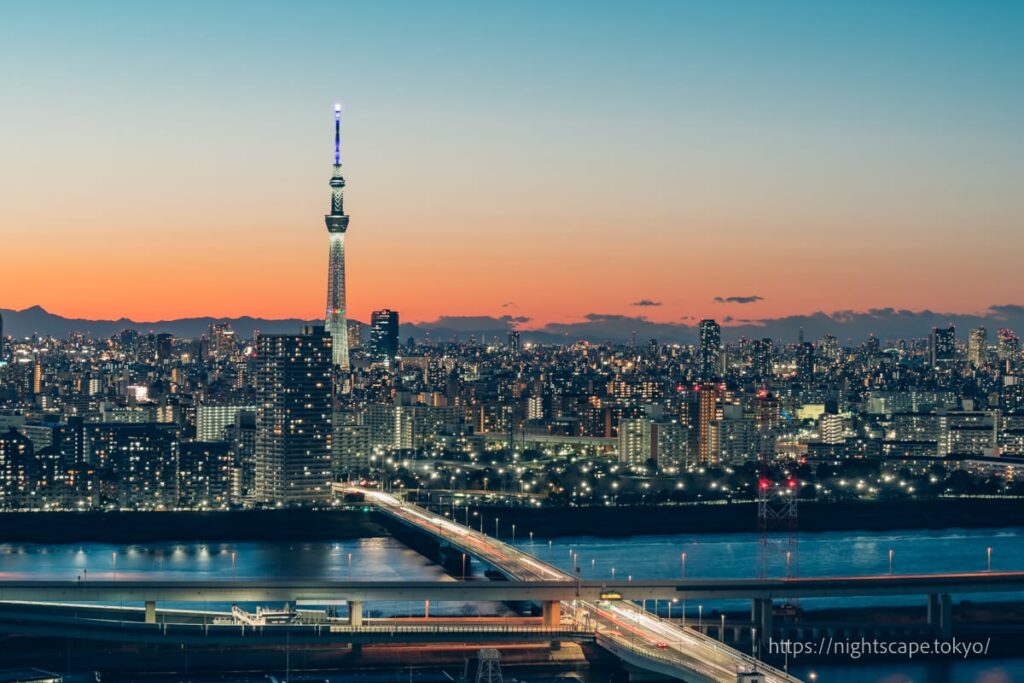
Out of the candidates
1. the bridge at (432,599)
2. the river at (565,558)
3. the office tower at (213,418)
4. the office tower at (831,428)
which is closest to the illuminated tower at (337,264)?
the office tower at (213,418)

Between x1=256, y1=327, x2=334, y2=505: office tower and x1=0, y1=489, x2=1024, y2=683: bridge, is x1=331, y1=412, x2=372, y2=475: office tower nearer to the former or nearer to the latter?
x1=256, y1=327, x2=334, y2=505: office tower

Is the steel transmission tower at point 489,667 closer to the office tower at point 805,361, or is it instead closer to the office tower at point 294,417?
the office tower at point 294,417

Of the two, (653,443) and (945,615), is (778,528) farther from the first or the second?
(945,615)

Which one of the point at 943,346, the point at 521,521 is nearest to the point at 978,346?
the point at 943,346

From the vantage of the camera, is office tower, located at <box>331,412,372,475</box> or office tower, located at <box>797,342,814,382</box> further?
office tower, located at <box>797,342,814,382</box>

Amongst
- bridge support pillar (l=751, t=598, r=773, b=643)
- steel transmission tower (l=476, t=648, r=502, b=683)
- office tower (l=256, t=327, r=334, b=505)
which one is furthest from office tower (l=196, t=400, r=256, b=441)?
steel transmission tower (l=476, t=648, r=502, b=683)

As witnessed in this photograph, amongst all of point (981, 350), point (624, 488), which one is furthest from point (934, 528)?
point (981, 350)
